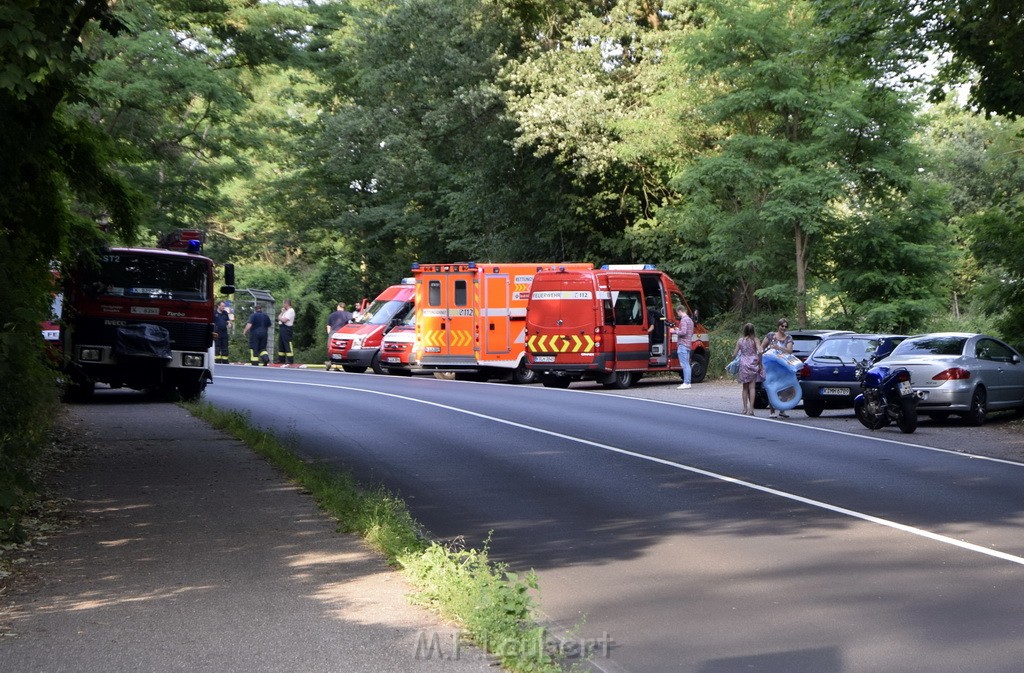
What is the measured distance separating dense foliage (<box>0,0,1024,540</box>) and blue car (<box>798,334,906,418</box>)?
2.35m

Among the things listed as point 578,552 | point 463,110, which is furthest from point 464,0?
point 578,552

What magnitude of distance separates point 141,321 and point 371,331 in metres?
14.5

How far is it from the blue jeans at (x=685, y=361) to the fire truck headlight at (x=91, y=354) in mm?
13511

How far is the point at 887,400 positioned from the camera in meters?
19.8

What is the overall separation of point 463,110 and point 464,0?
3990 millimetres

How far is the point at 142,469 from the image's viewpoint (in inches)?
535

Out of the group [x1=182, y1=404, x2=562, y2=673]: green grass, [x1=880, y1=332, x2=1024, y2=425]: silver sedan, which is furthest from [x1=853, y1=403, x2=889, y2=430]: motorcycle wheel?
[x1=182, y1=404, x2=562, y2=673]: green grass

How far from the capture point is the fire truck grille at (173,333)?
22.5m

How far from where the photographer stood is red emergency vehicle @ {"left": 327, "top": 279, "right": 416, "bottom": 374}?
121ft

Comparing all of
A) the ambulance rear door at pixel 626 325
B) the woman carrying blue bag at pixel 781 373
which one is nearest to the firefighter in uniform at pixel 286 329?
the ambulance rear door at pixel 626 325

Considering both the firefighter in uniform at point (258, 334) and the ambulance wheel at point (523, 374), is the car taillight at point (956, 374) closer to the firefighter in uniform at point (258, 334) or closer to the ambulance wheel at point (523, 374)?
the ambulance wheel at point (523, 374)

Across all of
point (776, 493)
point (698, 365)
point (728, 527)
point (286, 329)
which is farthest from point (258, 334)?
Answer: point (728, 527)

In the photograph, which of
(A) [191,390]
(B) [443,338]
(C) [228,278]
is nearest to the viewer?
(A) [191,390]

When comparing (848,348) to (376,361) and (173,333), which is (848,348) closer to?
(173,333)
